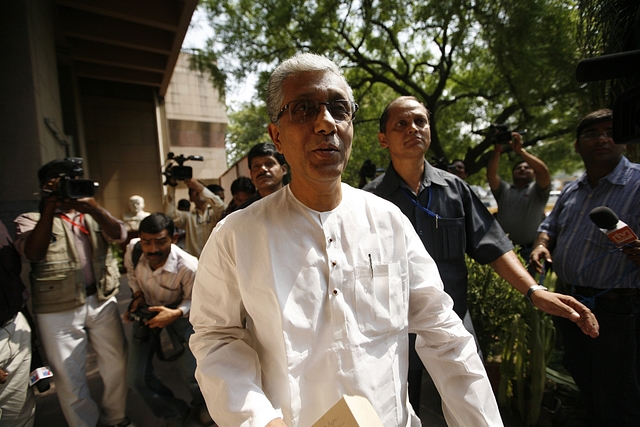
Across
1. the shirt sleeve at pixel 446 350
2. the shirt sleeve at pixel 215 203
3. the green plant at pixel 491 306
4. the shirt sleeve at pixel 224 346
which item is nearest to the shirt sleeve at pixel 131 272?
the shirt sleeve at pixel 215 203

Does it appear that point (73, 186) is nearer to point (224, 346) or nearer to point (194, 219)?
point (224, 346)

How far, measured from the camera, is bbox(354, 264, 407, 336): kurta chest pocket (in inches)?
46.7

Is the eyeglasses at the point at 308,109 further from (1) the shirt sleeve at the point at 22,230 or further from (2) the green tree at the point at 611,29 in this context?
(1) the shirt sleeve at the point at 22,230

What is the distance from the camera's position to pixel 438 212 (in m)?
2.10

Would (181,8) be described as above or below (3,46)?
above

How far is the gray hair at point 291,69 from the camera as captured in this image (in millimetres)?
1205

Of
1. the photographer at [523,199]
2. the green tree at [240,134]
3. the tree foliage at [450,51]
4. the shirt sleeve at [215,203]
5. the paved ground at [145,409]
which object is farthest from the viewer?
the green tree at [240,134]

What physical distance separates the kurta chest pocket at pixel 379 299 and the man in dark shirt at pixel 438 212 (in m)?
0.88

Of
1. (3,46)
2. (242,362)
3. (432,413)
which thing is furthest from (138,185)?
(242,362)

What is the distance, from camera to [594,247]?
2.25m

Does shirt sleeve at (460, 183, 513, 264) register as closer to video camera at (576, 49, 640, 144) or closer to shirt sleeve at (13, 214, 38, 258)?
video camera at (576, 49, 640, 144)

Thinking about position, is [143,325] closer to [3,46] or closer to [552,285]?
[3,46]

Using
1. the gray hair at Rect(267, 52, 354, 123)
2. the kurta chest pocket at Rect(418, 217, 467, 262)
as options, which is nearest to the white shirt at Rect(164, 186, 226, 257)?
the kurta chest pocket at Rect(418, 217, 467, 262)

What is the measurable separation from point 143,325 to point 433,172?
244cm
